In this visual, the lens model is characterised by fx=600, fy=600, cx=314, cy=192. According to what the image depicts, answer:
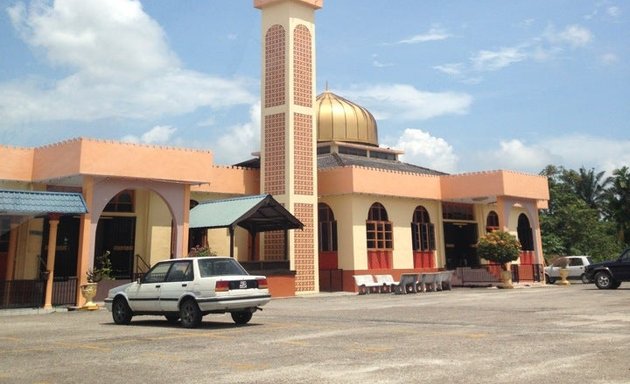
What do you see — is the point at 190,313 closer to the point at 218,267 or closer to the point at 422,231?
the point at 218,267

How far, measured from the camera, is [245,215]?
21.8 metres

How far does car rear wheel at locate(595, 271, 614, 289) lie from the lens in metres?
23.6

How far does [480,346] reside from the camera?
27.8 feet

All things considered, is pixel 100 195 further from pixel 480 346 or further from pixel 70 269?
pixel 480 346

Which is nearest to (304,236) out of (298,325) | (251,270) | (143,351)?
(251,270)

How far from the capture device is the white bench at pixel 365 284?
25.4 metres

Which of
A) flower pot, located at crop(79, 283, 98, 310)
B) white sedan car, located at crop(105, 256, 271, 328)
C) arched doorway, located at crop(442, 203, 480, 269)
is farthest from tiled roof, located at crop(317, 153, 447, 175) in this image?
white sedan car, located at crop(105, 256, 271, 328)

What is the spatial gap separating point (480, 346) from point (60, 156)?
56.5 ft

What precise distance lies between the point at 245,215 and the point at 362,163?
39.7 feet

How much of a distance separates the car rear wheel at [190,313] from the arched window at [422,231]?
19.5 metres

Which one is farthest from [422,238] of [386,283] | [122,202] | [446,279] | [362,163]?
[122,202]

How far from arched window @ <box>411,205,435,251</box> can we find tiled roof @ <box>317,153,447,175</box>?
2965 mm

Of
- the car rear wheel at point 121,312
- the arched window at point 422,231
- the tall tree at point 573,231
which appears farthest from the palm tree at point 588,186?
the car rear wheel at point 121,312

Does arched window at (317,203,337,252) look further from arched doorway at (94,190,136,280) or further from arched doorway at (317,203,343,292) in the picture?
arched doorway at (94,190,136,280)
